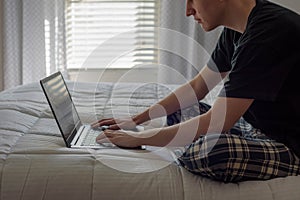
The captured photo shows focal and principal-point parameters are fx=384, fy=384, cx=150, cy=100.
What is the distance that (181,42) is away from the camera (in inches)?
138

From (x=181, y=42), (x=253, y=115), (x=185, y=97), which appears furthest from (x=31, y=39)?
(x=253, y=115)

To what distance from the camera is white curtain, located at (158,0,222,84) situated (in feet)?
11.2

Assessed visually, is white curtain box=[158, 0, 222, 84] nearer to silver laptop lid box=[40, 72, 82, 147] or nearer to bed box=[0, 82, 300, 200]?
silver laptop lid box=[40, 72, 82, 147]

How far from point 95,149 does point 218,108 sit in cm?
40

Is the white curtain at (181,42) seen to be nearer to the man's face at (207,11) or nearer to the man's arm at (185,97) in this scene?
the man's arm at (185,97)

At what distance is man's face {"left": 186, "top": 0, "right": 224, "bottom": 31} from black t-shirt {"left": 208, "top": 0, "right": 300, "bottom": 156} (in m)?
0.13

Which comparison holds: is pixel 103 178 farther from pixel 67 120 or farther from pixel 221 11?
pixel 221 11

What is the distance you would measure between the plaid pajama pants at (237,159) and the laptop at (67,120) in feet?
1.04

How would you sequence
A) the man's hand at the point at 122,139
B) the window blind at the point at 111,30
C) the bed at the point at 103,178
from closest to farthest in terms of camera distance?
the bed at the point at 103,178
the man's hand at the point at 122,139
the window blind at the point at 111,30

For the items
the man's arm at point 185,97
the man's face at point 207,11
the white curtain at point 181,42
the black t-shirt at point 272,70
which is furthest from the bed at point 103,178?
the white curtain at point 181,42

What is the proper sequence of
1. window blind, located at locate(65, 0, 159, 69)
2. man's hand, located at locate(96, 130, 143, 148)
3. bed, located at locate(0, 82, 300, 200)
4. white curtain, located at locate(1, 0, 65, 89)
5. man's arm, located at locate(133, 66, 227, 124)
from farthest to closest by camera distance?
window blind, located at locate(65, 0, 159, 69)
white curtain, located at locate(1, 0, 65, 89)
man's arm, located at locate(133, 66, 227, 124)
man's hand, located at locate(96, 130, 143, 148)
bed, located at locate(0, 82, 300, 200)

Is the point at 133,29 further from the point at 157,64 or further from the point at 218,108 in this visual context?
the point at 218,108

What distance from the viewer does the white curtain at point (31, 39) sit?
134 inches

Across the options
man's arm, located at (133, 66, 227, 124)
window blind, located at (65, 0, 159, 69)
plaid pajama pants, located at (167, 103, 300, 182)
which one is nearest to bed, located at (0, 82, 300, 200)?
plaid pajama pants, located at (167, 103, 300, 182)
